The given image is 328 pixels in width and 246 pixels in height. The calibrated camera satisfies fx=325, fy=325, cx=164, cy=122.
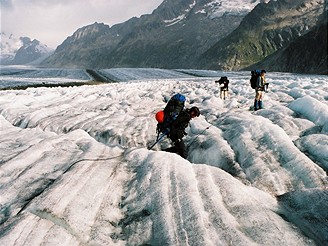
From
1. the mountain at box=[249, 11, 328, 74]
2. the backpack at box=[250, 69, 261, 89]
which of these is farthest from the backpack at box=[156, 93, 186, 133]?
the mountain at box=[249, 11, 328, 74]

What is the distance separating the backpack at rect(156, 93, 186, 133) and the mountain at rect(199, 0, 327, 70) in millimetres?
147710

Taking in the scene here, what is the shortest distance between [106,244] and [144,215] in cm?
91

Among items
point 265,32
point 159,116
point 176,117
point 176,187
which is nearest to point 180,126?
point 176,117

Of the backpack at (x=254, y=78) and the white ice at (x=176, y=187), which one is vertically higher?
the backpack at (x=254, y=78)

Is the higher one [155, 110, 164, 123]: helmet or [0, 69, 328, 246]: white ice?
[155, 110, 164, 123]: helmet

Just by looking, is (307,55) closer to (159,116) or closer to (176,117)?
(176,117)

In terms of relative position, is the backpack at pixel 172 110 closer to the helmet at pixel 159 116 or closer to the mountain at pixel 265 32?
the helmet at pixel 159 116

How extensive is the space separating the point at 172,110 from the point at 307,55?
85.0 m

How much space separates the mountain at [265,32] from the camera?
503 feet

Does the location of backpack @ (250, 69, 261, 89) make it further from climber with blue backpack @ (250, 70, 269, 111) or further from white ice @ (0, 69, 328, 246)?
white ice @ (0, 69, 328, 246)

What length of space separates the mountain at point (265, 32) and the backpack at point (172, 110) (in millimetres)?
147710

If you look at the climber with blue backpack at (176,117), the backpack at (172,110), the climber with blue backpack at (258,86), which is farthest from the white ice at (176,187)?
the climber with blue backpack at (258,86)

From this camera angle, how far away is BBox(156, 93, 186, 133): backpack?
9.57m

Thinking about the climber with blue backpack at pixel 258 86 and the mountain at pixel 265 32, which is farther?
the mountain at pixel 265 32
